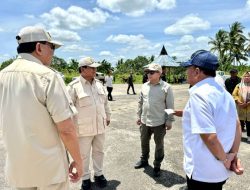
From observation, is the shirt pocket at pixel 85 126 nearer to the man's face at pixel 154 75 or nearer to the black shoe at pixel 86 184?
the black shoe at pixel 86 184

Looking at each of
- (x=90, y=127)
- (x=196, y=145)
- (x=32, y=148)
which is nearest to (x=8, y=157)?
(x=32, y=148)

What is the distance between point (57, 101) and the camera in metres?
2.52

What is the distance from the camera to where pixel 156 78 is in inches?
217

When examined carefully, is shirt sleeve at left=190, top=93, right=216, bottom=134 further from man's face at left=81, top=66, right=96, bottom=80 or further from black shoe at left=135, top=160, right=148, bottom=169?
black shoe at left=135, top=160, right=148, bottom=169

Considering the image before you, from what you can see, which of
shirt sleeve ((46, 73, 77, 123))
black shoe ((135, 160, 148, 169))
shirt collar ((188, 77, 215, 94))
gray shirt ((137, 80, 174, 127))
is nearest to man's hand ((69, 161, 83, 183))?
shirt sleeve ((46, 73, 77, 123))

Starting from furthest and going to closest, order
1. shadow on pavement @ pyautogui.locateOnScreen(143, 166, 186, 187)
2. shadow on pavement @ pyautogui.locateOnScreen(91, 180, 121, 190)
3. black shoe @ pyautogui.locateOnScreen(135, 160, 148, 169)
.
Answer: black shoe @ pyautogui.locateOnScreen(135, 160, 148, 169) → shadow on pavement @ pyautogui.locateOnScreen(143, 166, 186, 187) → shadow on pavement @ pyautogui.locateOnScreen(91, 180, 121, 190)

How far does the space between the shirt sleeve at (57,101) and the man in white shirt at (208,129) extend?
102 cm

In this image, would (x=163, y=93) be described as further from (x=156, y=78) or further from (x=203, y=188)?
(x=203, y=188)

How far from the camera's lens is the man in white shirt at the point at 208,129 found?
2609 millimetres

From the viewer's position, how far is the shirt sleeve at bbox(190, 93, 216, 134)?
8.48 ft

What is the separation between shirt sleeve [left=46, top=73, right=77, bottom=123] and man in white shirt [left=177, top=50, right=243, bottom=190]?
102cm

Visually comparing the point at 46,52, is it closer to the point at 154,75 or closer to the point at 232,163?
the point at 232,163

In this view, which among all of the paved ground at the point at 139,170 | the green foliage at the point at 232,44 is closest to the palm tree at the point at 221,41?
the green foliage at the point at 232,44

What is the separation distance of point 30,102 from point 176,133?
6.89 metres
